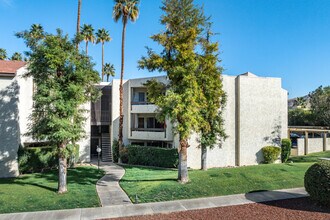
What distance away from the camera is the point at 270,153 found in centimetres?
2491

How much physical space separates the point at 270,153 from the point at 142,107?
575 inches

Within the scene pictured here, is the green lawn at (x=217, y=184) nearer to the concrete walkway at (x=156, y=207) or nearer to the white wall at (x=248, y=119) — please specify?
the concrete walkway at (x=156, y=207)

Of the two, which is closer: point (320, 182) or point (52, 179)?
point (320, 182)

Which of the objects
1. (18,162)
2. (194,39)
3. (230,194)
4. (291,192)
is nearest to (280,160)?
(291,192)

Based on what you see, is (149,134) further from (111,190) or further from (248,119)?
(111,190)

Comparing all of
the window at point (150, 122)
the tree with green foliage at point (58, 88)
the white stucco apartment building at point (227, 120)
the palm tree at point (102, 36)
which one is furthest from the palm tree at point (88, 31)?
the tree with green foliage at point (58, 88)

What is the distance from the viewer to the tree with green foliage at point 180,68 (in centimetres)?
1459

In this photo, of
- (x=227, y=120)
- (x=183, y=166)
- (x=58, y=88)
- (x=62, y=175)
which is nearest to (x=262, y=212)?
(x=183, y=166)

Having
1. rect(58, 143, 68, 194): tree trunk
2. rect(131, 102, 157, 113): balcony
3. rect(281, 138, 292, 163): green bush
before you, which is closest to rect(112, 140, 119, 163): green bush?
rect(131, 102, 157, 113): balcony

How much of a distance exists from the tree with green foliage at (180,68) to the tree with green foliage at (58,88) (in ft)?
14.4

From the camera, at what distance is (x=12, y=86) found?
18516 millimetres

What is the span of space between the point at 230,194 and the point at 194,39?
9.89 m

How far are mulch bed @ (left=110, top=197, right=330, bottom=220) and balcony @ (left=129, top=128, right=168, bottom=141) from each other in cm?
1404

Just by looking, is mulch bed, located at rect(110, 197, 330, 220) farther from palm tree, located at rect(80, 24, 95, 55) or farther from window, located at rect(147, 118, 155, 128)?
palm tree, located at rect(80, 24, 95, 55)
